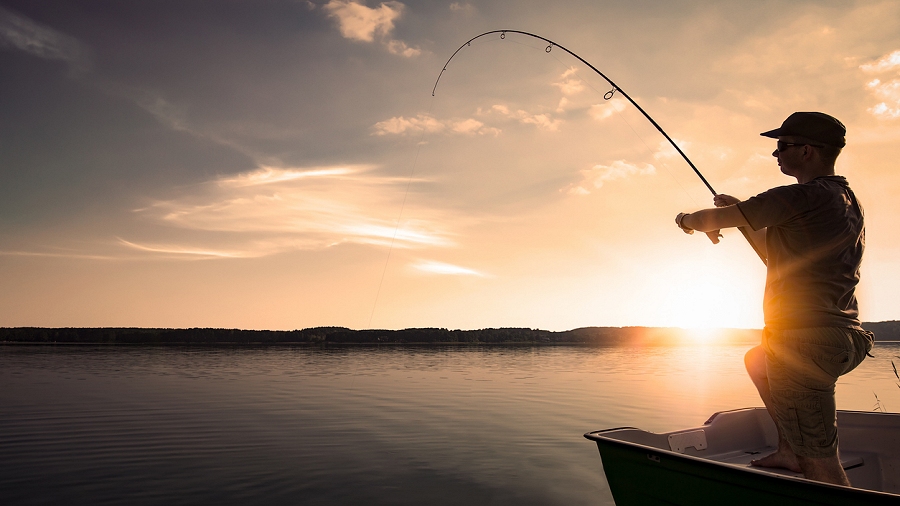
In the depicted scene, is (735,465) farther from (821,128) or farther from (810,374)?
(821,128)

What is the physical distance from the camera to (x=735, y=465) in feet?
13.7

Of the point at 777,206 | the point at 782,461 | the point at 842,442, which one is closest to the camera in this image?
the point at 777,206

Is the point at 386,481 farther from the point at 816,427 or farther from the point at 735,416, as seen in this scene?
the point at 816,427

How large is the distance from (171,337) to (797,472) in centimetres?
14936

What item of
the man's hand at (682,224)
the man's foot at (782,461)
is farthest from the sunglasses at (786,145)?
the man's foot at (782,461)

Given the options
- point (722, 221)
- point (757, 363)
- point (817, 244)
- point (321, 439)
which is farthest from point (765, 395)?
point (321, 439)

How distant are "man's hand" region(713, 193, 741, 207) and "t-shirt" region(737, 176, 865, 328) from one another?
651 millimetres

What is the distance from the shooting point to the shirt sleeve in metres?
3.61

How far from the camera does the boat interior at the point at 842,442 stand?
5699 millimetres

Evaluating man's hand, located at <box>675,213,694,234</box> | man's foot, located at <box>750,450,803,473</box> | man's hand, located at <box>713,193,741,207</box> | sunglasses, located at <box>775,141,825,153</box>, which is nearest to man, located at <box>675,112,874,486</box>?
sunglasses, located at <box>775,141,825,153</box>

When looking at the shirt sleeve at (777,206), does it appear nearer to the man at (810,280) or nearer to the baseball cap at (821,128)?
the man at (810,280)

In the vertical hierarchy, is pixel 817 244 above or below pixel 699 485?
above

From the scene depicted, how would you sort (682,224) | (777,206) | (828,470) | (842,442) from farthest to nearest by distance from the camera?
1. (842,442)
2. (682,224)
3. (828,470)
4. (777,206)

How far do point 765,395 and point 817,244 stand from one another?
1.65 m
